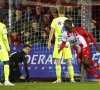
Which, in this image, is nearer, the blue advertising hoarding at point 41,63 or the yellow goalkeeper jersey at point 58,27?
the yellow goalkeeper jersey at point 58,27

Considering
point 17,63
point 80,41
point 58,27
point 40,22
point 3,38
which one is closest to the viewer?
point 3,38

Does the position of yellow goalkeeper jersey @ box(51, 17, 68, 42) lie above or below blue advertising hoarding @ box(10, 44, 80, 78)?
above

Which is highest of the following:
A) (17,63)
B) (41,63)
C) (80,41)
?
(80,41)

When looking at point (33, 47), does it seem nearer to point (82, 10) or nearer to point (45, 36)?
point (45, 36)

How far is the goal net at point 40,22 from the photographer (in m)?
17.9

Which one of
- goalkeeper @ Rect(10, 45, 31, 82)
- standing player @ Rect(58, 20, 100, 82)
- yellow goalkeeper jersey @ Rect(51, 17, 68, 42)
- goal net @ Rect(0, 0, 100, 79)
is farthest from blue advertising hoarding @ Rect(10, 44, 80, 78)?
standing player @ Rect(58, 20, 100, 82)

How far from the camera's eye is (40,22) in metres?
18.7

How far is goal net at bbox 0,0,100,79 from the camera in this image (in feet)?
58.9

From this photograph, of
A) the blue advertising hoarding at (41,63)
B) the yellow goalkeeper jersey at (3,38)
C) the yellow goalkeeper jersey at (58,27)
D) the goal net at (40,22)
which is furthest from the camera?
the blue advertising hoarding at (41,63)

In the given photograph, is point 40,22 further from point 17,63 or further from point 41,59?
point 17,63

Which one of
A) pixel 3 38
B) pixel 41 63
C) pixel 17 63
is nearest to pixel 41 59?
pixel 41 63

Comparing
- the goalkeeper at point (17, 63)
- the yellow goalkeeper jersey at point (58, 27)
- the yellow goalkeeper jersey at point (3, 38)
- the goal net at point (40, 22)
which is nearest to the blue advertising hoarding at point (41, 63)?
the goal net at point (40, 22)

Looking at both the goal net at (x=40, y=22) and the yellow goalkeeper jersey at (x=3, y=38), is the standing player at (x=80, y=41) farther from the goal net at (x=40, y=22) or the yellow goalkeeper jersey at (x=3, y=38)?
the goal net at (x=40, y=22)

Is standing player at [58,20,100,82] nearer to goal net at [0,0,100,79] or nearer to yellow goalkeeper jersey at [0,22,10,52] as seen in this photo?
yellow goalkeeper jersey at [0,22,10,52]
